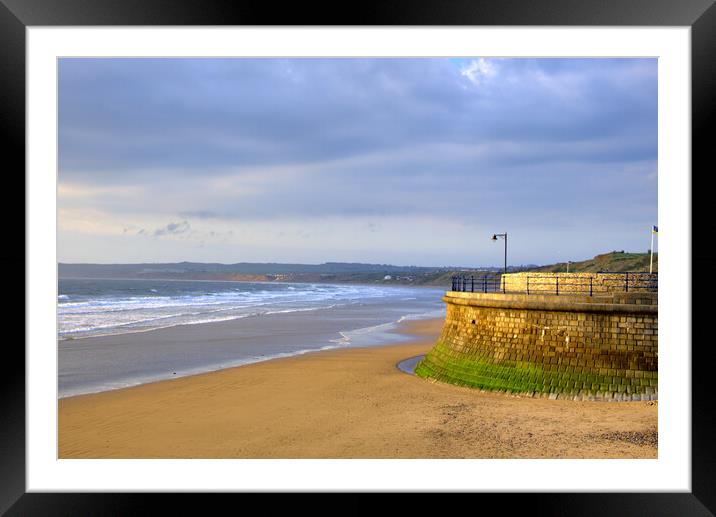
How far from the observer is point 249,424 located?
398 inches

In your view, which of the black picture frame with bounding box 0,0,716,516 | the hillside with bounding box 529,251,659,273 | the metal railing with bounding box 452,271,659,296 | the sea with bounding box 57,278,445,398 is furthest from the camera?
the hillside with bounding box 529,251,659,273

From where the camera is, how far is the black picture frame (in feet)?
11.2

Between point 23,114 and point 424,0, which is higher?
point 424,0

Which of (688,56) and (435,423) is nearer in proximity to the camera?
(688,56)

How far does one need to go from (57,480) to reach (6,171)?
2128mm

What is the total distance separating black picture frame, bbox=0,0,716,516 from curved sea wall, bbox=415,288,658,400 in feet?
26.0

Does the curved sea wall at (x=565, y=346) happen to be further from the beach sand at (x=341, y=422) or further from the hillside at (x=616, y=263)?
the hillside at (x=616, y=263)

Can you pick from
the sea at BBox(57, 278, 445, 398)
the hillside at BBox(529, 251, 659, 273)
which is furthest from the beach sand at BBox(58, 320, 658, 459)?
the hillside at BBox(529, 251, 659, 273)

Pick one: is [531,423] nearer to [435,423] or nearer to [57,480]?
[435,423]

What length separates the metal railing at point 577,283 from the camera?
38.2 feet

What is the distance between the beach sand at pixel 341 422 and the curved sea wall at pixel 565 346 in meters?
0.36

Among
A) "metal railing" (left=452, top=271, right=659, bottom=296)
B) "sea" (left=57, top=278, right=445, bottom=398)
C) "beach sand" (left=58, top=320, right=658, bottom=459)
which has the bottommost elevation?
"sea" (left=57, top=278, right=445, bottom=398)

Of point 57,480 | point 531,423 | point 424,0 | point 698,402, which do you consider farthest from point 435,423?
point 424,0

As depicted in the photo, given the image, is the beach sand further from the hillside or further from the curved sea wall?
Answer: the hillside
